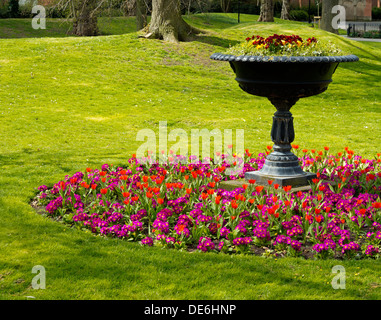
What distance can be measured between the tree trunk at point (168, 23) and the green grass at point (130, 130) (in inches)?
17.1

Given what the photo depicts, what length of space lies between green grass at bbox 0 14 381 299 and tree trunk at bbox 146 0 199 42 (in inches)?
17.1

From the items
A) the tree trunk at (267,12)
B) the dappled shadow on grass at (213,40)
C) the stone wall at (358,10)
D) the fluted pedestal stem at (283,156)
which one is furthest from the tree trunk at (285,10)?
the fluted pedestal stem at (283,156)

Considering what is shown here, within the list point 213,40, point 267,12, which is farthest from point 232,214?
point 267,12

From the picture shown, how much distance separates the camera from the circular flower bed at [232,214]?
20.3ft

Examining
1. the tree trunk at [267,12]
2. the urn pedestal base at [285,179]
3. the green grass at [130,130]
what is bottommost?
the green grass at [130,130]

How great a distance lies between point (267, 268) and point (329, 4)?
23.3 m

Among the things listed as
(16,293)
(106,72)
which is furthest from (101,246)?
(106,72)

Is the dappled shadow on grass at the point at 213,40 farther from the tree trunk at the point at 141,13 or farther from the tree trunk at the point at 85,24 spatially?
the tree trunk at the point at 85,24

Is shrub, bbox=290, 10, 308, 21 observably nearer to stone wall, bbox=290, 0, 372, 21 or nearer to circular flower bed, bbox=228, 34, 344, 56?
stone wall, bbox=290, 0, 372, 21

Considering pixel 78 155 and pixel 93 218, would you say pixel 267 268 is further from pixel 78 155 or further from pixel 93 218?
pixel 78 155

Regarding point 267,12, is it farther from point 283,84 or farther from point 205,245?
point 205,245

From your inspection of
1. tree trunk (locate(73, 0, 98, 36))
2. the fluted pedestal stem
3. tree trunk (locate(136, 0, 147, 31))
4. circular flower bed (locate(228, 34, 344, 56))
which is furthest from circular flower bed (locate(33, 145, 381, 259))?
tree trunk (locate(73, 0, 98, 36))

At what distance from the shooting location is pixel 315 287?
5.26m

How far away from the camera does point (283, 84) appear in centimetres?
751
